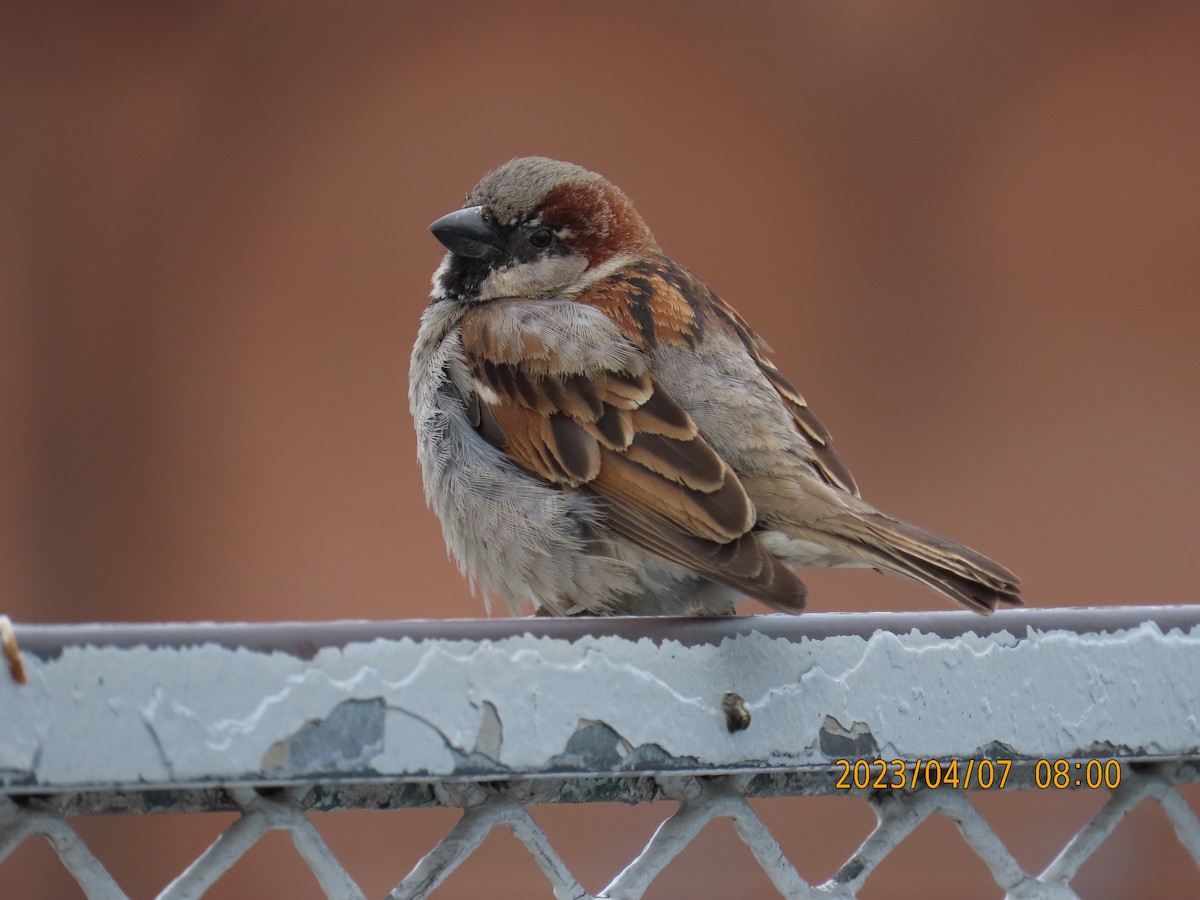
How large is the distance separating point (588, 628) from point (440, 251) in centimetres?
348

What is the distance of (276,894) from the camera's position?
→ 14.9 feet

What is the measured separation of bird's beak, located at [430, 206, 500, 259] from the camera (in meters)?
2.47

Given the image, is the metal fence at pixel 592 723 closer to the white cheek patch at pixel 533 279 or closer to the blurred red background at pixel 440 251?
the white cheek patch at pixel 533 279

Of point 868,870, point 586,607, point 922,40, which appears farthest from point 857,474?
→ point 868,870

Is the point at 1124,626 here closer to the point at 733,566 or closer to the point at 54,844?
the point at 733,566

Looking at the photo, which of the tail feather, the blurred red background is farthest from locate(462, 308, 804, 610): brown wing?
the blurred red background

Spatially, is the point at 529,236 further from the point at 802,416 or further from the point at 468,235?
the point at 802,416

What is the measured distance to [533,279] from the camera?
8.13 feet

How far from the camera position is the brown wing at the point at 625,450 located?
70.9 inches

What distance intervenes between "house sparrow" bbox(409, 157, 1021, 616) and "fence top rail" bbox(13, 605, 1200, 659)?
1.62 ft

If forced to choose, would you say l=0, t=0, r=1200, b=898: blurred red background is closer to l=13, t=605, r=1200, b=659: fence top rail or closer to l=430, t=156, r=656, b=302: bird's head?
l=430, t=156, r=656, b=302: bird's head
